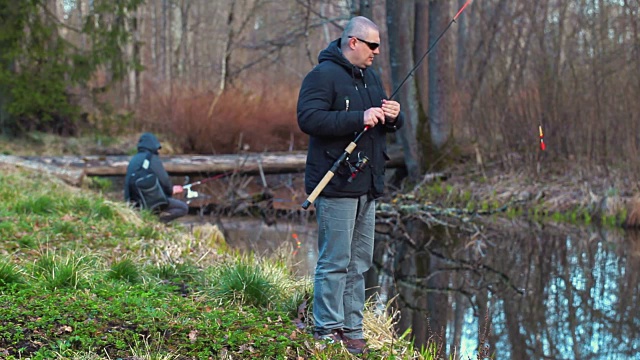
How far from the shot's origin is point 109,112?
18.8 m

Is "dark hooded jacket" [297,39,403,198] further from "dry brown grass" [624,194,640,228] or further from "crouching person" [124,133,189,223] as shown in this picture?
"dry brown grass" [624,194,640,228]

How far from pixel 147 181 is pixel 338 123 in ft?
20.0

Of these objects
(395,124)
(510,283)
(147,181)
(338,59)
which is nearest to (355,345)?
(395,124)

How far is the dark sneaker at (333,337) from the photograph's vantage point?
4.85 m

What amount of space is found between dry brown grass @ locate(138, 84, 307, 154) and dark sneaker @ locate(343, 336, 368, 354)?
511 inches

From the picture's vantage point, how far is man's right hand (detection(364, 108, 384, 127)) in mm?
4648

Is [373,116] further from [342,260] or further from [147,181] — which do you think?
[147,181]

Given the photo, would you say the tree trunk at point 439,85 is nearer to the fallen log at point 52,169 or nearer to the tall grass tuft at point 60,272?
the fallen log at point 52,169

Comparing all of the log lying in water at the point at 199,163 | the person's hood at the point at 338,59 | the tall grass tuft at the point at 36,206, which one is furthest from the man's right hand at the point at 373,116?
the log lying in water at the point at 199,163

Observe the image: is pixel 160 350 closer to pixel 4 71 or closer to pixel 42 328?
pixel 42 328

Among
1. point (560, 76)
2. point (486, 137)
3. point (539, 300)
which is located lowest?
point (539, 300)

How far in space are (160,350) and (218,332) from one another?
0.45m

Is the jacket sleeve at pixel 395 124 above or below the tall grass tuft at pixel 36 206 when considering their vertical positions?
above

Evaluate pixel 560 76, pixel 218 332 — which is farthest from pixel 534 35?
pixel 218 332
